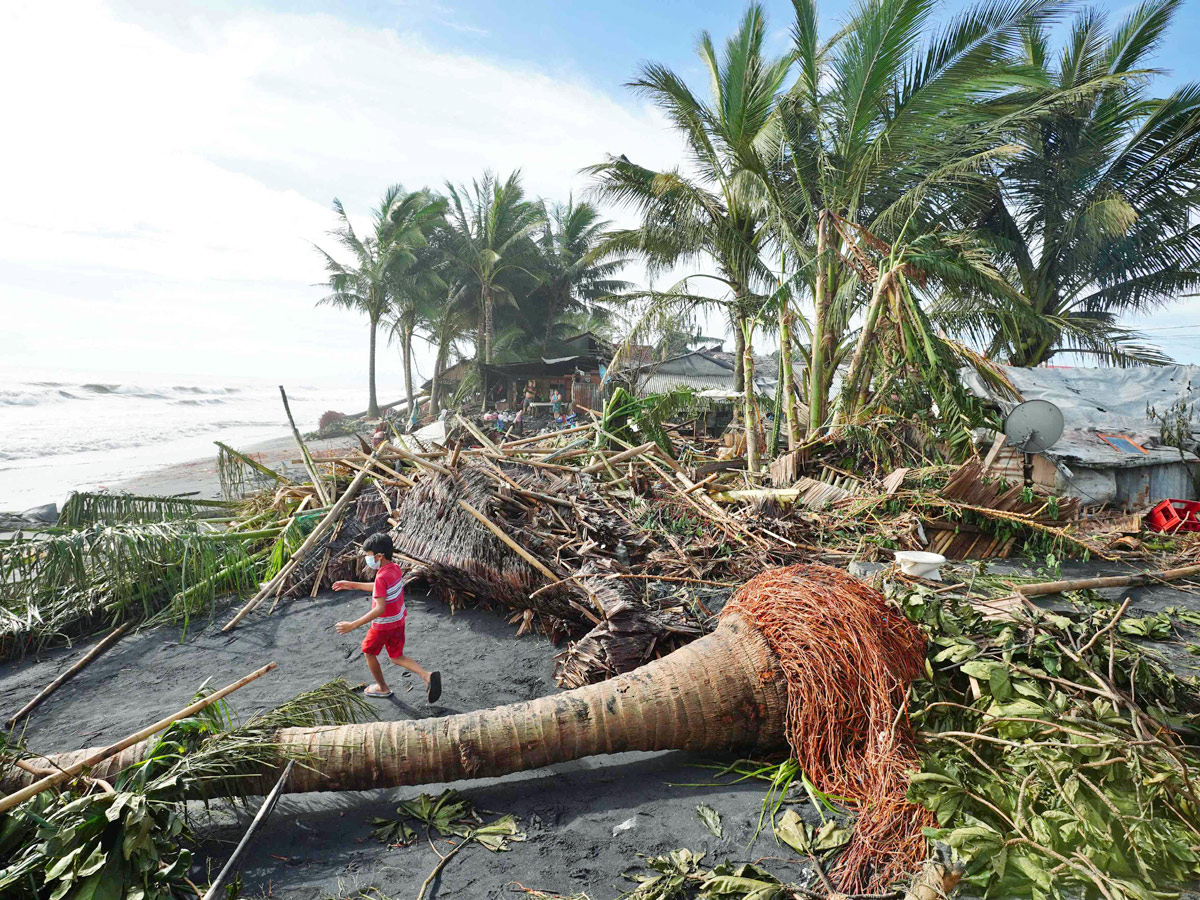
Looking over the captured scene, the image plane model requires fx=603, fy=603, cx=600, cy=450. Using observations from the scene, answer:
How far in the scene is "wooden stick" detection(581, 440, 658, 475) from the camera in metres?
6.77

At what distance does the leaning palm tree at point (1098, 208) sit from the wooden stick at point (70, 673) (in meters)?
14.2

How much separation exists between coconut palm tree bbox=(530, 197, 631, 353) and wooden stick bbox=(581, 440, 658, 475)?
28.0 meters

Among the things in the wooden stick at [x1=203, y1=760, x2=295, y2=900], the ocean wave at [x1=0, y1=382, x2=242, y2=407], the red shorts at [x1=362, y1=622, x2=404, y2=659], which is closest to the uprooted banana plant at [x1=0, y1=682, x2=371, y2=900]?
the wooden stick at [x1=203, y1=760, x2=295, y2=900]

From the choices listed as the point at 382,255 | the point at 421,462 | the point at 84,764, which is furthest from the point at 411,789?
the point at 382,255

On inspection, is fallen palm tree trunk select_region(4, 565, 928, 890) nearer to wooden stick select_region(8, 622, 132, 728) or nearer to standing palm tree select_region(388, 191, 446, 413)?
wooden stick select_region(8, 622, 132, 728)

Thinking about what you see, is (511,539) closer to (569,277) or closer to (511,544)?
(511,544)

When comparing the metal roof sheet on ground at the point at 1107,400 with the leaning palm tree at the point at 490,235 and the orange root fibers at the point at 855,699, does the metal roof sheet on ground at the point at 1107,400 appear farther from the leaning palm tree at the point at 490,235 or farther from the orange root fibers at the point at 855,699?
the leaning palm tree at the point at 490,235

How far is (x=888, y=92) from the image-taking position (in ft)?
30.1

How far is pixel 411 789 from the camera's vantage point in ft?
10.3

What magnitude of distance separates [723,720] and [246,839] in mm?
2170

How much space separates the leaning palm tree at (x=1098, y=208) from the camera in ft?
42.0

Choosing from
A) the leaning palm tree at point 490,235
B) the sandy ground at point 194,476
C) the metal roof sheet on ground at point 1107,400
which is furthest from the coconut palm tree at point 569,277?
the metal roof sheet on ground at point 1107,400

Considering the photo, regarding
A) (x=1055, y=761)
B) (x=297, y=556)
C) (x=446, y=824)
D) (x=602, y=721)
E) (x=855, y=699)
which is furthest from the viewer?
(x=297, y=556)

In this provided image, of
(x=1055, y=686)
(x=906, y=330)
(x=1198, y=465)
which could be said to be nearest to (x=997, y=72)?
(x=906, y=330)
